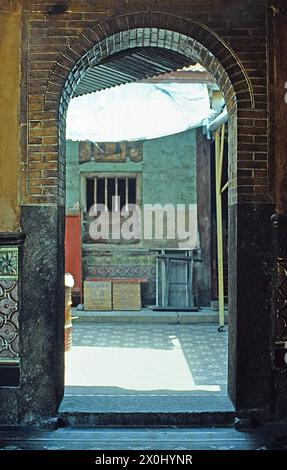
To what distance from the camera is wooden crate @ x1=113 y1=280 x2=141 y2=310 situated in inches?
458

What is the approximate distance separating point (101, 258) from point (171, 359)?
4.86m

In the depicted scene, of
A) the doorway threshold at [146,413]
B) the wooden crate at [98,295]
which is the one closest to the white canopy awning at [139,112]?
the wooden crate at [98,295]

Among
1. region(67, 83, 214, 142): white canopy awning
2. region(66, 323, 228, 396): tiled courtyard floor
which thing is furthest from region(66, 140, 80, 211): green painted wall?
region(66, 323, 228, 396): tiled courtyard floor

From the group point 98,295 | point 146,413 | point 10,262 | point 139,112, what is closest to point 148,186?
point 139,112

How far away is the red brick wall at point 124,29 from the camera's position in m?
5.20

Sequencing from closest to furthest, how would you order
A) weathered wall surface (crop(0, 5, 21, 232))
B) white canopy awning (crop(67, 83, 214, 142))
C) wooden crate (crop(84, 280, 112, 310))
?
weathered wall surface (crop(0, 5, 21, 232))
white canopy awning (crop(67, 83, 214, 142))
wooden crate (crop(84, 280, 112, 310))

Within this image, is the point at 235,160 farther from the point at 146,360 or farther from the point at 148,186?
the point at 148,186

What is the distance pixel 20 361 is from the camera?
17.0 feet

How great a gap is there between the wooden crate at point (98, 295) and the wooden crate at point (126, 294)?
0.39 ft

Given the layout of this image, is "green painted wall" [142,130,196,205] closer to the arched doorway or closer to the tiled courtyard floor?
the tiled courtyard floor

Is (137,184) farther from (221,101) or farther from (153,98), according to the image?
(221,101)

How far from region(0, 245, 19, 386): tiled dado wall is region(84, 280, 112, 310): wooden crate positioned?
6407 millimetres

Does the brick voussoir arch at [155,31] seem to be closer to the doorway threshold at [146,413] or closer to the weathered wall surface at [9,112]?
the weathered wall surface at [9,112]
